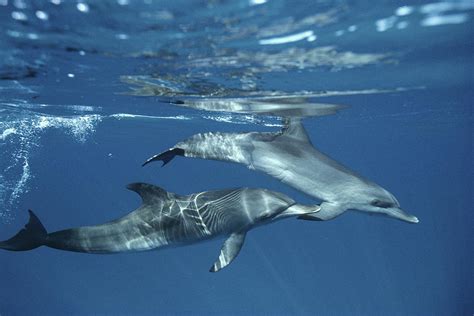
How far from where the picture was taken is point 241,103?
17.2 meters

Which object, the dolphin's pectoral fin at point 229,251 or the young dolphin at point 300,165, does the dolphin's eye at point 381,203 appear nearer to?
the young dolphin at point 300,165

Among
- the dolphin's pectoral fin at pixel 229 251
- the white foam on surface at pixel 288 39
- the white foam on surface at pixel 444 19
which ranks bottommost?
the dolphin's pectoral fin at pixel 229 251

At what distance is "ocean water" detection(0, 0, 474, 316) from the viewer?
8.23 m

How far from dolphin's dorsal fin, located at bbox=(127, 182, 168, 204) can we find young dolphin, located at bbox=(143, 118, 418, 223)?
1510mm

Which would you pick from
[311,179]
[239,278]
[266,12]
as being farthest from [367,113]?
[239,278]

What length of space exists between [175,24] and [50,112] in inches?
667

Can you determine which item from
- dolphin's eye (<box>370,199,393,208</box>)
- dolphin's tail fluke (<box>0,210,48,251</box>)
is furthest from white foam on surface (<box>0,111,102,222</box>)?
dolphin's eye (<box>370,199,393,208</box>)

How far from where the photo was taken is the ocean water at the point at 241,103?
8.23 m

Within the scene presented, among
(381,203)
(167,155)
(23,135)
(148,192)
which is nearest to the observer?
(148,192)

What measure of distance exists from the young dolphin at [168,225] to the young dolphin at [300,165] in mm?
1299

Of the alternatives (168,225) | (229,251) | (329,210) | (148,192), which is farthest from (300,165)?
(148,192)

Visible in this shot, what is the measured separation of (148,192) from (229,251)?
1966mm

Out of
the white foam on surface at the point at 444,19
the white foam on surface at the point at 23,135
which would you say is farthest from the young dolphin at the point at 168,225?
the white foam on surface at the point at 23,135

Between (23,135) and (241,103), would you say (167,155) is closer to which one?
(241,103)
